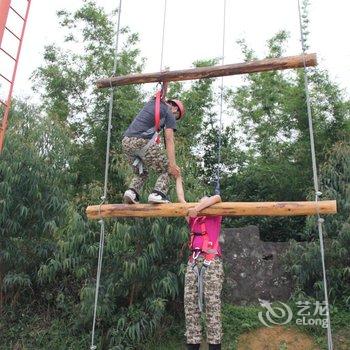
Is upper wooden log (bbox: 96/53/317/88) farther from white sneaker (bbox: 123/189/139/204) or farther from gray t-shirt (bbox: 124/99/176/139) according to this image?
white sneaker (bbox: 123/189/139/204)

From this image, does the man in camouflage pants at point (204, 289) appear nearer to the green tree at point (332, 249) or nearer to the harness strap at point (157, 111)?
the harness strap at point (157, 111)

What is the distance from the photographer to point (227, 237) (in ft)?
25.5

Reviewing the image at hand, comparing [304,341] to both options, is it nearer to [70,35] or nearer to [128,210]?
[128,210]

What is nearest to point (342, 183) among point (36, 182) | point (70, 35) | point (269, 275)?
point (269, 275)

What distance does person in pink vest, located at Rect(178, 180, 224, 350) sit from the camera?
395cm

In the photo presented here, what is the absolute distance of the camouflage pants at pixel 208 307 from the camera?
12.9 feet

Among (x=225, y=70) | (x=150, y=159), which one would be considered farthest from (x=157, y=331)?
(x=225, y=70)

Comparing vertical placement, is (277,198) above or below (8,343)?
above

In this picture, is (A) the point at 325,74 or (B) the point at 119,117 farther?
(B) the point at 119,117

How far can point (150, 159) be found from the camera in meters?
4.45

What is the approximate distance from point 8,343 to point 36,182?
218cm

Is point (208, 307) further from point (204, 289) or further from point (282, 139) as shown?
point (282, 139)

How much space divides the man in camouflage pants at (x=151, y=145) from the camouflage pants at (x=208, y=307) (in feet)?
2.39

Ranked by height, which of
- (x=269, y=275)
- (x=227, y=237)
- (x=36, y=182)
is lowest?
(x=269, y=275)
